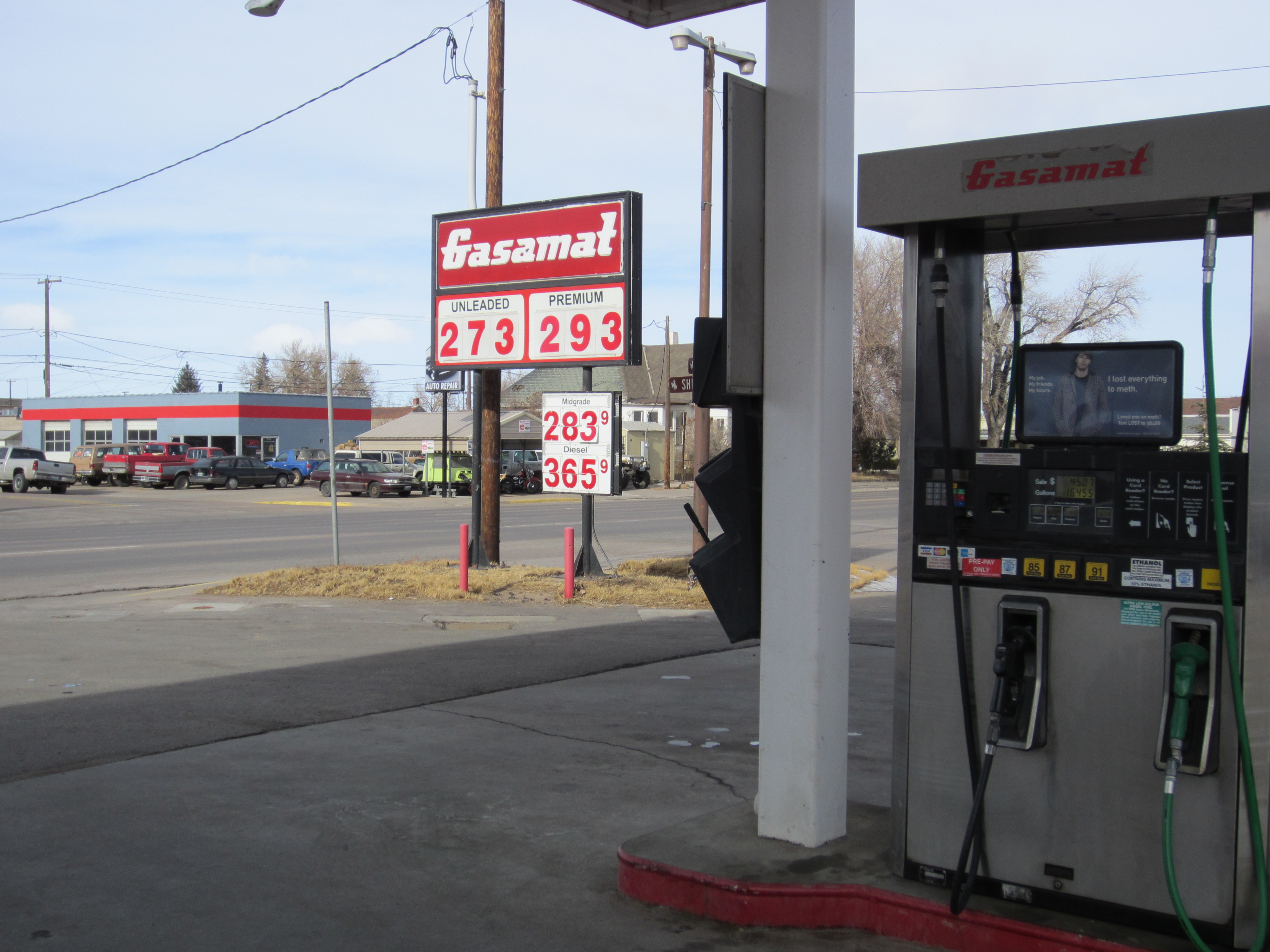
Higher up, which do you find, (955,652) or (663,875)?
(955,652)

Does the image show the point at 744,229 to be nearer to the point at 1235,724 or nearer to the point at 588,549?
the point at 1235,724

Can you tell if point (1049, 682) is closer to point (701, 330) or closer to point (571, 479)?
point (701, 330)

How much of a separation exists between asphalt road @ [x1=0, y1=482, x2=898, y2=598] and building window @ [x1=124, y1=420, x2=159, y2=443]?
2887cm

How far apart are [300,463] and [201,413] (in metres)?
15.5

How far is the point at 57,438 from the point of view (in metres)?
74.9

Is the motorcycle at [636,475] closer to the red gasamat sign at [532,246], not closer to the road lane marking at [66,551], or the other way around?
the road lane marking at [66,551]

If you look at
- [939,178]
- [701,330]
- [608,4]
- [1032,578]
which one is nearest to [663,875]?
[1032,578]

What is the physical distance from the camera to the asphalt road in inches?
688

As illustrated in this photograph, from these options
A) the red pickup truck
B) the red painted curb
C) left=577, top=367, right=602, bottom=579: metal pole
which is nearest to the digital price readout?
the red painted curb

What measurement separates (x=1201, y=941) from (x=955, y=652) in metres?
1.11

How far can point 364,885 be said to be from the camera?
14.4 feet

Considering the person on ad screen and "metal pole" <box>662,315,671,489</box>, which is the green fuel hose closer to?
the person on ad screen

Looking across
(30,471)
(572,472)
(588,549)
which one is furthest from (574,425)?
(30,471)

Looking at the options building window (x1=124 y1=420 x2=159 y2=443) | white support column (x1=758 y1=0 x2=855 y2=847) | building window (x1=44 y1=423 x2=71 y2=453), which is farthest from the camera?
building window (x1=44 y1=423 x2=71 y2=453)
